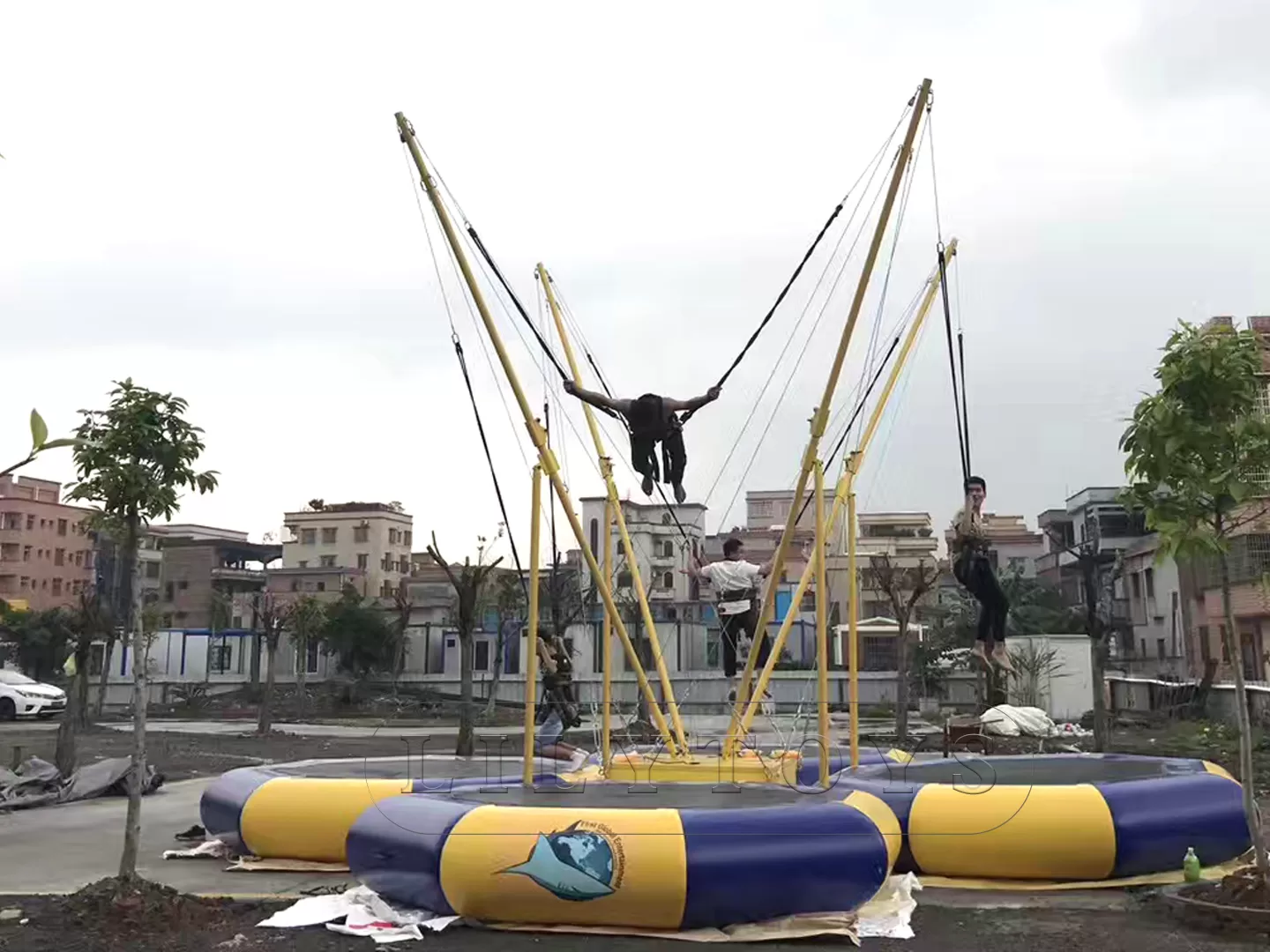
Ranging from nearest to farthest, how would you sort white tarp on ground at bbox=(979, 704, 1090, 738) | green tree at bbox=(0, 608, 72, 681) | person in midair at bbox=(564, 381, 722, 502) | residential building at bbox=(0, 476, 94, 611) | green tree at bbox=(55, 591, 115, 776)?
person in midair at bbox=(564, 381, 722, 502) < green tree at bbox=(55, 591, 115, 776) < white tarp on ground at bbox=(979, 704, 1090, 738) < green tree at bbox=(0, 608, 72, 681) < residential building at bbox=(0, 476, 94, 611)

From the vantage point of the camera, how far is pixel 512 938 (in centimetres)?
706

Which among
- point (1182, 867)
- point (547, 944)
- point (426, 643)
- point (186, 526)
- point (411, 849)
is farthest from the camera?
point (186, 526)

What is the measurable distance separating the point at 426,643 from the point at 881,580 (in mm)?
25573

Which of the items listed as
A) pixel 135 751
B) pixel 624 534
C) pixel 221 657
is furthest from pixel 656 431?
pixel 221 657

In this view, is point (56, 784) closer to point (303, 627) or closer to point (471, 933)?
point (471, 933)

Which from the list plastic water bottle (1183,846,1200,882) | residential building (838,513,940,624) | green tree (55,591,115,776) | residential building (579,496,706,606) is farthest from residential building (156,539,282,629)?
plastic water bottle (1183,846,1200,882)

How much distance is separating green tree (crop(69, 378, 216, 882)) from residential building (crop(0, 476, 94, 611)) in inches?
2318

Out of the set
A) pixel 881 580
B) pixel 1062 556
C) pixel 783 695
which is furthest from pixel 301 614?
pixel 1062 556

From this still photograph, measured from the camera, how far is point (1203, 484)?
24.5 feet

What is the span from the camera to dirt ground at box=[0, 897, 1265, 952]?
6.68 metres

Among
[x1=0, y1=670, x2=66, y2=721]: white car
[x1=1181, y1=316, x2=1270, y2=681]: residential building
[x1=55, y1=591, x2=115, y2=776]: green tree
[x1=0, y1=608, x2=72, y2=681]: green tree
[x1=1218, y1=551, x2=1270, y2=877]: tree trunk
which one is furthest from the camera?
[x1=0, y1=608, x2=72, y2=681]: green tree

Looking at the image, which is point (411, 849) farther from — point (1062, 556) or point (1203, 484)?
point (1062, 556)

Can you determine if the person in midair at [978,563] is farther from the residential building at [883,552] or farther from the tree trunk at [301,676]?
the residential building at [883,552]

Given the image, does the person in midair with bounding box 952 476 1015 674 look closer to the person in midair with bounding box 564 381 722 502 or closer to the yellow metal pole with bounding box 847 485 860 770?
the yellow metal pole with bounding box 847 485 860 770
